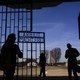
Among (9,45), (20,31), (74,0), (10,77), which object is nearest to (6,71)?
(10,77)

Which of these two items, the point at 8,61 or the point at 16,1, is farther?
the point at 16,1

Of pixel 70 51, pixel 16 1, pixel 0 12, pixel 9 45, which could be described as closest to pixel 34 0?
pixel 16 1

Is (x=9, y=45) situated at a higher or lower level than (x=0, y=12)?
lower

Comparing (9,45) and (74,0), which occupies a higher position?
(74,0)

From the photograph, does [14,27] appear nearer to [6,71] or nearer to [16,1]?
[16,1]

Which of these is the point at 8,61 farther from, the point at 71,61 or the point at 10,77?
the point at 71,61

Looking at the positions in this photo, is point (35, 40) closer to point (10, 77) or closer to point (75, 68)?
point (75, 68)

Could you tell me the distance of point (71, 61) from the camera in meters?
12.9

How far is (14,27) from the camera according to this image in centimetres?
1260

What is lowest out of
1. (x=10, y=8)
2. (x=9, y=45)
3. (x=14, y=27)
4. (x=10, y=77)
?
(x=10, y=77)

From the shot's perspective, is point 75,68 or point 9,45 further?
point 75,68

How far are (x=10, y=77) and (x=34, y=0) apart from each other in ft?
14.8

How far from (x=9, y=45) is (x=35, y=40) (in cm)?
391

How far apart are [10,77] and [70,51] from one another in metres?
4.58
